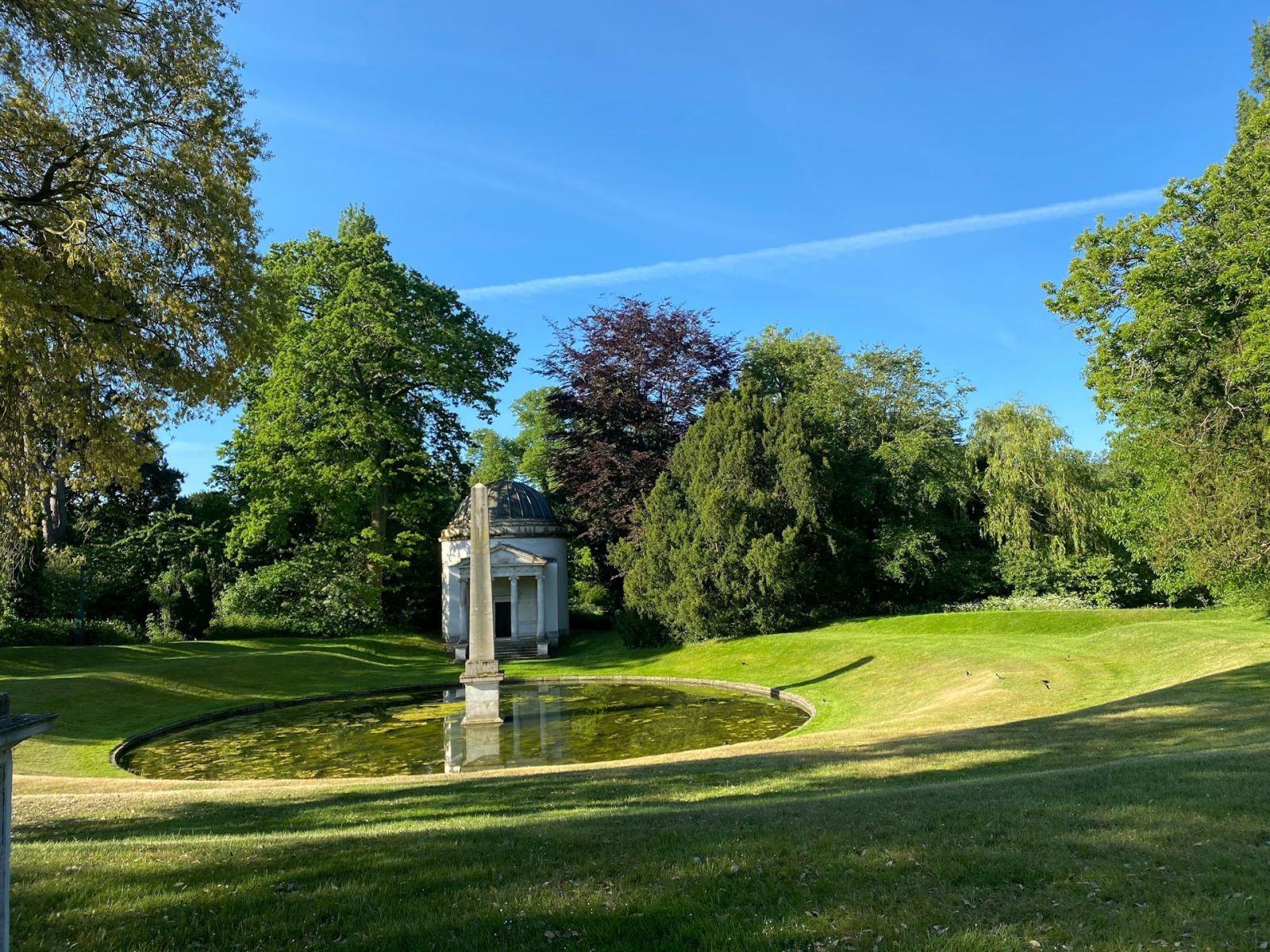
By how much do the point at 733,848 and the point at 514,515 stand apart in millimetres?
32729

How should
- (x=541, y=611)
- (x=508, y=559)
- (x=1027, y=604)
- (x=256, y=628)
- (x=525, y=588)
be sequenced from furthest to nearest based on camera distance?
1. (x=525, y=588)
2. (x=541, y=611)
3. (x=508, y=559)
4. (x=256, y=628)
5. (x=1027, y=604)

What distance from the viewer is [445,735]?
18.5 metres

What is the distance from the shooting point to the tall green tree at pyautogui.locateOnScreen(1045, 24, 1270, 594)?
1962 cm

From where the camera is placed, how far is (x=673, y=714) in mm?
20094

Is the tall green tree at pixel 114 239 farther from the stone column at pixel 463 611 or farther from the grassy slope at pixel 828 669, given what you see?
the stone column at pixel 463 611

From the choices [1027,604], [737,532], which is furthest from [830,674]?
[1027,604]

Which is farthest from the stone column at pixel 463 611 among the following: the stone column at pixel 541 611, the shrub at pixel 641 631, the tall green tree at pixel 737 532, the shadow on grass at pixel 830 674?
the shadow on grass at pixel 830 674

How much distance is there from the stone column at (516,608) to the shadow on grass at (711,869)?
26913 millimetres

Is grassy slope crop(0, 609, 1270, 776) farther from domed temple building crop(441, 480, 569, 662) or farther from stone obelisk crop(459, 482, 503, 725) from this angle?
stone obelisk crop(459, 482, 503, 725)

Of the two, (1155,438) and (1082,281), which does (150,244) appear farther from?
(1155,438)

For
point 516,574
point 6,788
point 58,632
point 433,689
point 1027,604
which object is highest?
point 516,574

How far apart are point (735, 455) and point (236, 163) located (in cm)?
2264

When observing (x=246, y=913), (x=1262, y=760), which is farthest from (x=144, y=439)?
(x=1262, y=760)

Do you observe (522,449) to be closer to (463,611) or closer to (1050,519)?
(463,611)
